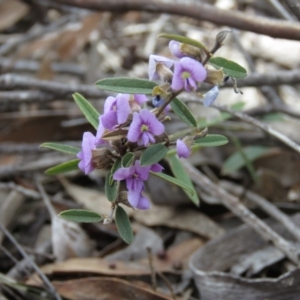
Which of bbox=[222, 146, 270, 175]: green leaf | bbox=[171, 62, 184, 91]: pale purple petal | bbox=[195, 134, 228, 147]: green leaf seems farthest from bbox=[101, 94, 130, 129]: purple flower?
bbox=[222, 146, 270, 175]: green leaf

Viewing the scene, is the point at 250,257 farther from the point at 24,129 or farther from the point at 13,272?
the point at 24,129

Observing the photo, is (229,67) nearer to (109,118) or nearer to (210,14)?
(109,118)

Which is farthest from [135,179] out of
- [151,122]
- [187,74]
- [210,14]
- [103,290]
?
[210,14]

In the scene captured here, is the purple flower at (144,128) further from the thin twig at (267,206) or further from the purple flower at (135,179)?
the thin twig at (267,206)

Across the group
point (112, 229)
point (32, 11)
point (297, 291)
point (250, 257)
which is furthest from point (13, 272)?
point (32, 11)

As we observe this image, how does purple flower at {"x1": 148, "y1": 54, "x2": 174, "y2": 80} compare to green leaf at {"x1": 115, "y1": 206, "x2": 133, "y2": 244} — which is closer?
purple flower at {"x1": 148, "y1": 54, "x2": 174, "y2": 80}

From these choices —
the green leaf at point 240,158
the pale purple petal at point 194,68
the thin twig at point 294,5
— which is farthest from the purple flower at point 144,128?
the green leaf at point 240,158

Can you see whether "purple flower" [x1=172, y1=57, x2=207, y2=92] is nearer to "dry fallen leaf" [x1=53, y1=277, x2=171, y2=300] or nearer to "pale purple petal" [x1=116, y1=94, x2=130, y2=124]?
"pale purple petal" [x1=116, y1=94, x2=130, y2=124]
